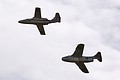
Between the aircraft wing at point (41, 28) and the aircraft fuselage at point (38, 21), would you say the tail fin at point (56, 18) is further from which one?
the aircraft wing at point (41, 28)

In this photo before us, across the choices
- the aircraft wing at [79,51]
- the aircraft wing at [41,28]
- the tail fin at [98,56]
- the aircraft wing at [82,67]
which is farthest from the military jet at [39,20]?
the tail fin at [98,56]

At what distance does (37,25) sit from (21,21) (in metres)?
3.24

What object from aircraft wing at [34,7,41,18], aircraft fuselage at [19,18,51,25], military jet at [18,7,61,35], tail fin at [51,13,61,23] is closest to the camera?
aircraft wing at [34,7,41,18]

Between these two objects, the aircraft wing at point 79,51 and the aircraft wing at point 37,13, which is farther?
the aircraft wing at point 79,51

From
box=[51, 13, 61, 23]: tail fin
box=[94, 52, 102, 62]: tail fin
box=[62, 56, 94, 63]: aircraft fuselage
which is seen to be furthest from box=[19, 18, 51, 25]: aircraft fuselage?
box=[94, 52, 102, 62]: tail fin

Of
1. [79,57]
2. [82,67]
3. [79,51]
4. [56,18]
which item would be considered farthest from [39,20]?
[82,67]

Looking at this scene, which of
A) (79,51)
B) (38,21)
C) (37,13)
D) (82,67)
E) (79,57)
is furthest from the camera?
(82,67)

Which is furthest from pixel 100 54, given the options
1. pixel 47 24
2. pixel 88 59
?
pixel 47 24

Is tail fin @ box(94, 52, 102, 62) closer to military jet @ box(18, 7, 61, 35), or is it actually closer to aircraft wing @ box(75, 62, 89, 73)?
aircraft wing @ box(75, 62, 89, 73)

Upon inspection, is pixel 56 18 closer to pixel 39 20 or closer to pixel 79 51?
pixel 39 20

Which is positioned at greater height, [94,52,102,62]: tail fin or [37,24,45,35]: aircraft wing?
[37,24,45,35]: aircraft wing

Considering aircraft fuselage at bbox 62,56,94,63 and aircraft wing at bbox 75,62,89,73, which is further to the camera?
aircraft wing at bbox 75,62,89,73

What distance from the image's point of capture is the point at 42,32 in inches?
5738

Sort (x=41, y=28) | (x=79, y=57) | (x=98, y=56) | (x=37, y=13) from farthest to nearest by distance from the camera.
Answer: (x=41, y=28) < (x=98, y=56) < (x=79, y=57) < (x=37, y=13)
